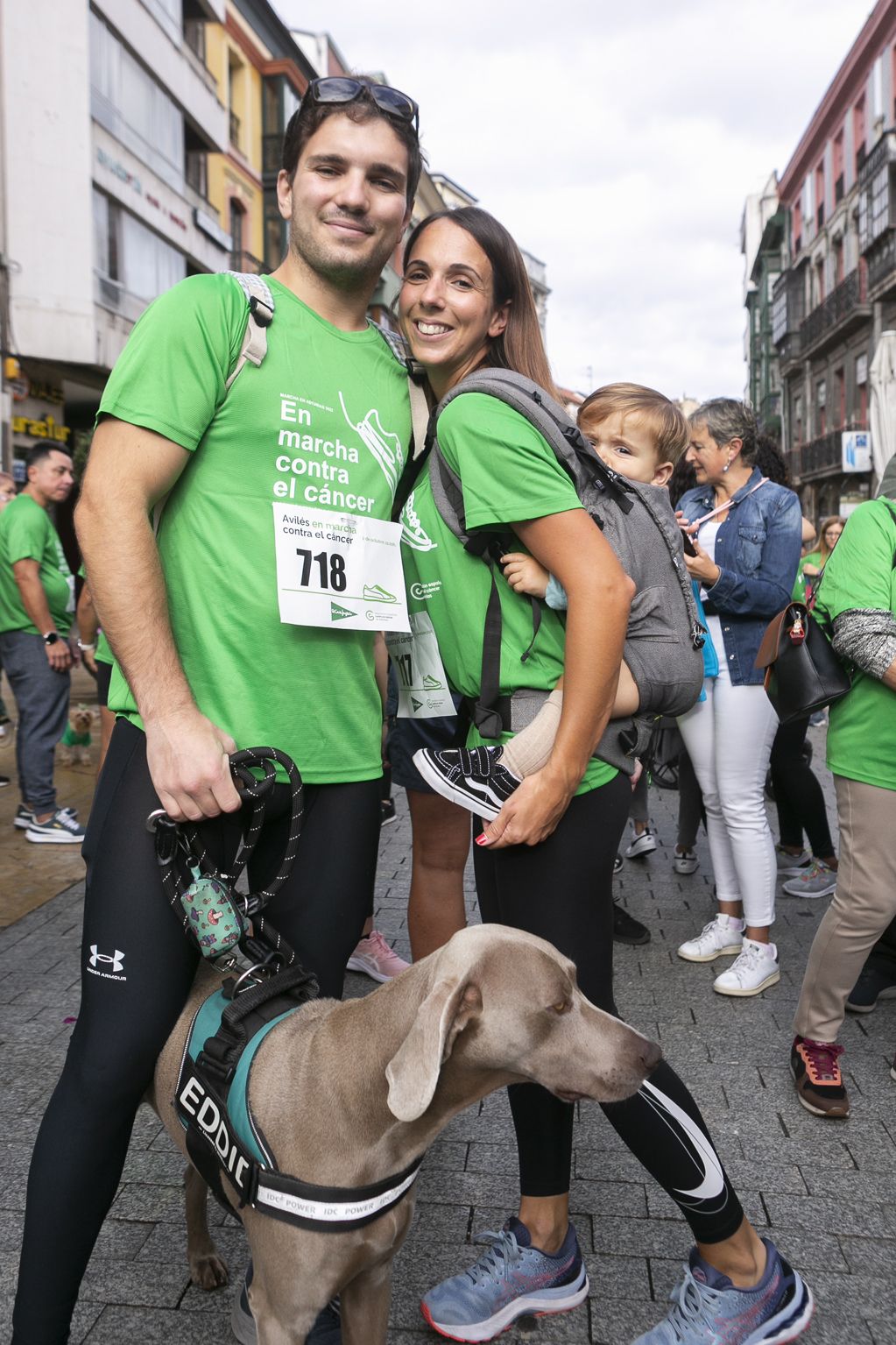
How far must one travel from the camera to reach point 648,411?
9.87 feet

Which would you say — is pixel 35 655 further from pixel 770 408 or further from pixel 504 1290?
pixel 770 408

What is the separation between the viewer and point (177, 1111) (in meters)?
1.95

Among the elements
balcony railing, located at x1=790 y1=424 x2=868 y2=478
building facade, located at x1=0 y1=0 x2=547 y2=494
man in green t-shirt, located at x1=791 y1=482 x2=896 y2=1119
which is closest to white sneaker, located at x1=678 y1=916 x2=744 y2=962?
man in green t-shirt, located at x1=791 y1=482 x2=896 y2=1119

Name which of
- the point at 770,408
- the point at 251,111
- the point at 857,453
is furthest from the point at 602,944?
the point at 770,408

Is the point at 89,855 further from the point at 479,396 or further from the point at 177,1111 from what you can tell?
the point at 479,396

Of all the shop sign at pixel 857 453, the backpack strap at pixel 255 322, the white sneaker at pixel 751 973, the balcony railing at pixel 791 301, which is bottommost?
the white sneaker at pixel 751 973

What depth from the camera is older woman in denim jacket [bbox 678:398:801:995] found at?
4.64 metres

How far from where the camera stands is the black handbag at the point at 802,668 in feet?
11.5

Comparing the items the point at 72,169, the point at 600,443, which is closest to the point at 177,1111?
the point at 600,443

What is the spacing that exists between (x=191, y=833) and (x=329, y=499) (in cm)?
71

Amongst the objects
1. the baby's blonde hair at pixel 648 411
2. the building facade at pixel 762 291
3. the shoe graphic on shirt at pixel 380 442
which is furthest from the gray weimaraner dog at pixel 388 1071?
the building facade at pixel 762 291

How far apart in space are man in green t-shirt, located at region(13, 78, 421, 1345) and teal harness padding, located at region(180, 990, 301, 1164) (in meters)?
0.06

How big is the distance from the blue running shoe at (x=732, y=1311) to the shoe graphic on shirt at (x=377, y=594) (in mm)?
1584

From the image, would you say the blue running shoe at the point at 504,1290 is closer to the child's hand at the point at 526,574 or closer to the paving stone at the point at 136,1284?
the paving stone at the point at 136,1284
